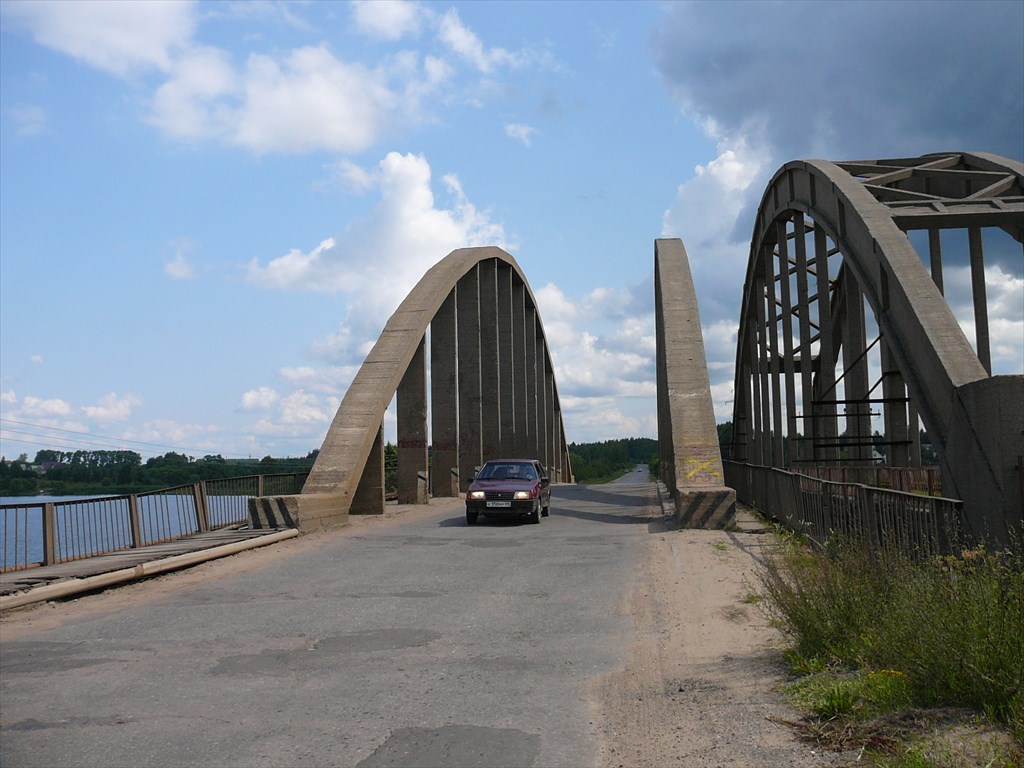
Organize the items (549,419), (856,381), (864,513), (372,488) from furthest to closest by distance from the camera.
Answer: (549,419) → (856,381) → (372,488) → (864,513)

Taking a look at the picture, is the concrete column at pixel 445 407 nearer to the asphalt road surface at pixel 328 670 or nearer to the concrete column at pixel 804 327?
the concrete column at pixel 804 327

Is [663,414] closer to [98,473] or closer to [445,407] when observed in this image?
[445,407]

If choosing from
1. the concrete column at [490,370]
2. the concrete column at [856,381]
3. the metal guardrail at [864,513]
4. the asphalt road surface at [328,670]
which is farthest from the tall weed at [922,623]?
the concrete column at [490,370]

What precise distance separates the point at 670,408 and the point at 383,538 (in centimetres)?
740

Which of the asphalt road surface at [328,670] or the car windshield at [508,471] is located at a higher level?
the car windshield at [508,471]

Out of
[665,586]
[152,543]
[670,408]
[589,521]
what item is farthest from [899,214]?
[152,543]

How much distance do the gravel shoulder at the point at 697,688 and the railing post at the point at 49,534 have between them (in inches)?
321

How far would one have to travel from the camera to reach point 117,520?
48.4 ft

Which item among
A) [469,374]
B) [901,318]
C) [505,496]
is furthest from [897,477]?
[469,374]

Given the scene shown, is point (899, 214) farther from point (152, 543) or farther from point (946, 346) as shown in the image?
point (152, 543)

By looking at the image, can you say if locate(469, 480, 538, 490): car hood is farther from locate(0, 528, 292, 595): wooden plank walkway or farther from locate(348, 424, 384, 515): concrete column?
locate(0, 528, 292, 595): wooden plank walkway

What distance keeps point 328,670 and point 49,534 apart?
7934mm

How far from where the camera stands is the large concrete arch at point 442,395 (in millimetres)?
19172

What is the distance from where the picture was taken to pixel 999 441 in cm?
924
